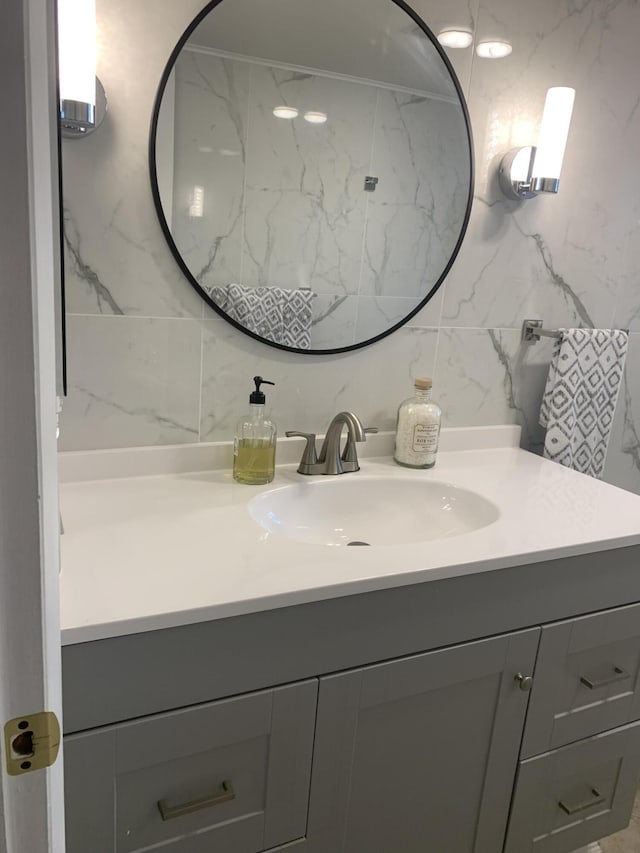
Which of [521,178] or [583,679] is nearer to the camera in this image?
[583,679]

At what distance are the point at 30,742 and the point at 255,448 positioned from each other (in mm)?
880

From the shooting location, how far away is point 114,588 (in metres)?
0.90

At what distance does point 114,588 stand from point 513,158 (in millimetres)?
1273

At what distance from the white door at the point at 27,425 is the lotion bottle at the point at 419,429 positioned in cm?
108

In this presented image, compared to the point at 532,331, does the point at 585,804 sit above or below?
below

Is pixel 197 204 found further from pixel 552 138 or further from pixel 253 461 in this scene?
pixel 552 138

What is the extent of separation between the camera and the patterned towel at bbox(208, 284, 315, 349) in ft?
4.40

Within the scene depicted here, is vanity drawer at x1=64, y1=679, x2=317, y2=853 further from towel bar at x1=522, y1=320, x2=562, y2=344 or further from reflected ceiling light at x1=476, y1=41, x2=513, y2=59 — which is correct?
reflected ceiling light at x1=476, y1=41, x2=513, y2=59

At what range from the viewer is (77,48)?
3.40 ft

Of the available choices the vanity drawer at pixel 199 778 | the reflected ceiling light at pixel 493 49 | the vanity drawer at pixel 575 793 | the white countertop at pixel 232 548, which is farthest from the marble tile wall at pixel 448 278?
the vanity drawer at pixel 575 793

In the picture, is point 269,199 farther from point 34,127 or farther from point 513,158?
point 34,127

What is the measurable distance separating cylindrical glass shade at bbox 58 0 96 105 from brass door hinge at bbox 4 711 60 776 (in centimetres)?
95

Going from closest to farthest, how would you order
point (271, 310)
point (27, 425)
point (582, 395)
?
point (27, 425)
point (271, 310)
point (582, 395)

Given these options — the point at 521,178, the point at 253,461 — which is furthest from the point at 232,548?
the point at 521,178
